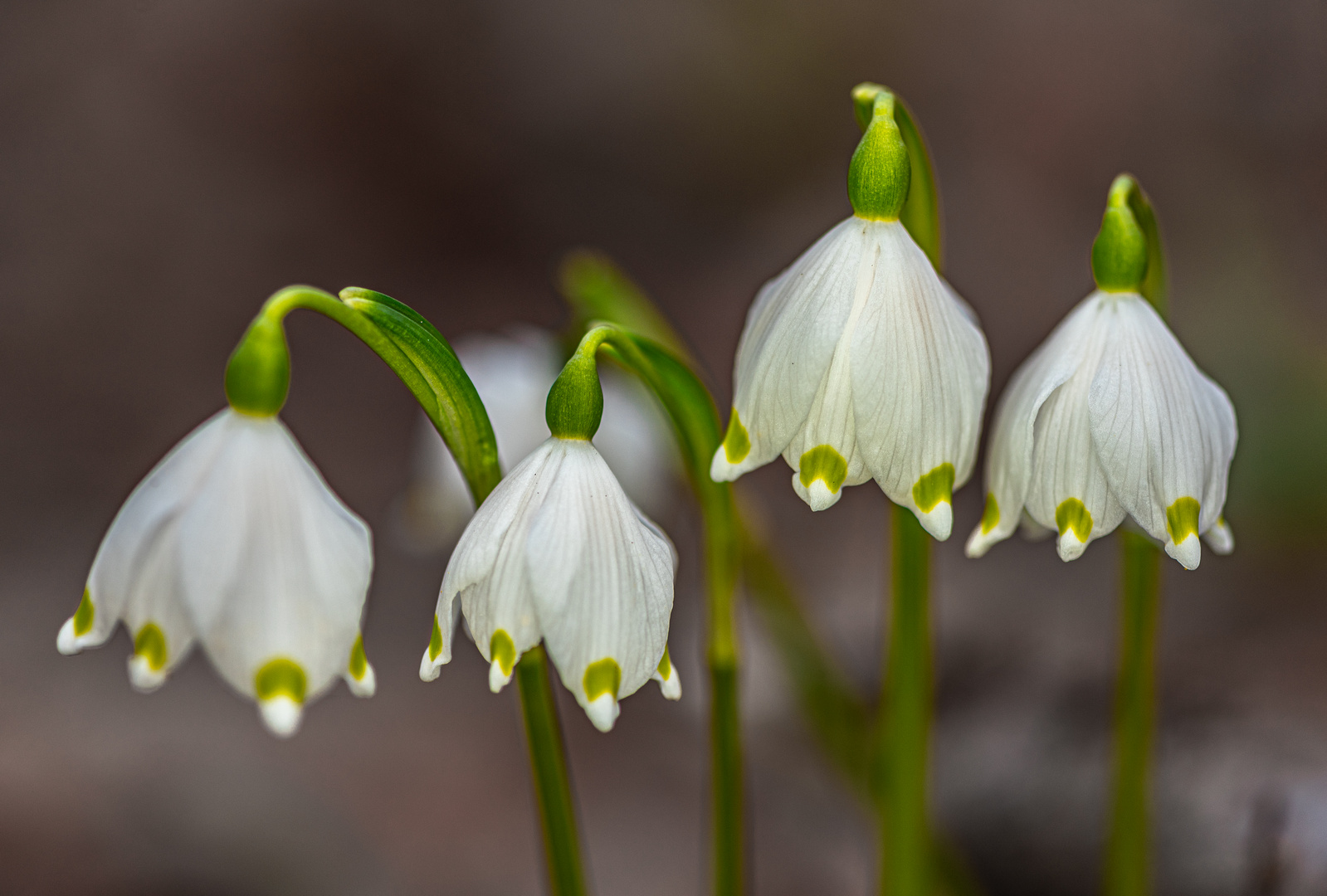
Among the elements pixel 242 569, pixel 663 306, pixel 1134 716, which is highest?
pixel 663 306

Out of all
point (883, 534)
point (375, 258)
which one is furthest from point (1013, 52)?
point (375, 258)

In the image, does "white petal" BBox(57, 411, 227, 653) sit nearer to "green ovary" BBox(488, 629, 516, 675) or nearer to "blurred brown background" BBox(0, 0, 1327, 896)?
"green ovary" BBox(488, 629, 516, 675)

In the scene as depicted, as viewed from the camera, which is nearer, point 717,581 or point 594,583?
point 594,583

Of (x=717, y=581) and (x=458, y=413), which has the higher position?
(x=458, y=413)

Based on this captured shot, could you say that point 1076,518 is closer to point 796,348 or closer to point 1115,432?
point 1115,432

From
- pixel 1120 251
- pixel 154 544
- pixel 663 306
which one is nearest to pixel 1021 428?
pixel 1120 251

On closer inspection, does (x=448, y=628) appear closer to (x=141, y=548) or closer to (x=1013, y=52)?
(x=141, y=548)

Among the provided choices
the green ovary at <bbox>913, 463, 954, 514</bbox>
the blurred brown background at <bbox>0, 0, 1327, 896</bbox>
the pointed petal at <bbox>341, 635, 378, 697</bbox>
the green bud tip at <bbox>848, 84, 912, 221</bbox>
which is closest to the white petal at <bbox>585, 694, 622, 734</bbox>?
the pointed petal at <bbox>341, 635, 378, 697</bbox>
